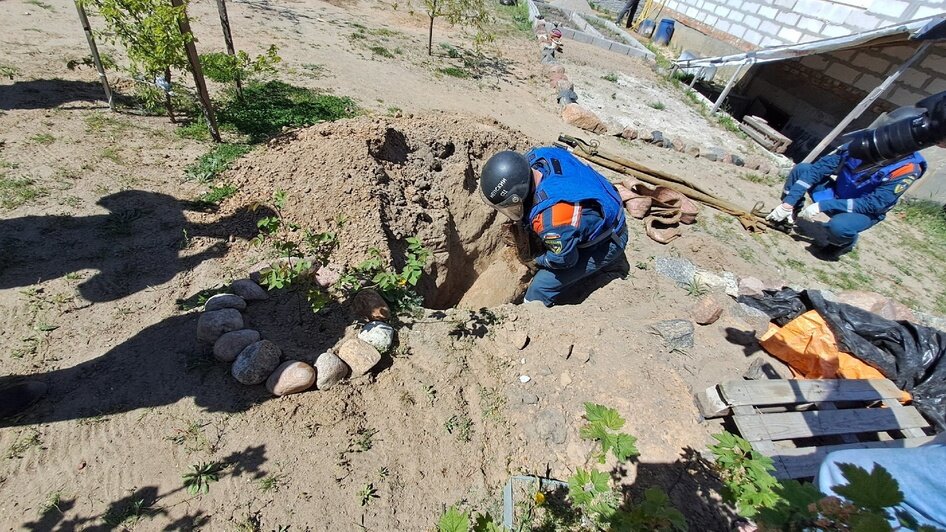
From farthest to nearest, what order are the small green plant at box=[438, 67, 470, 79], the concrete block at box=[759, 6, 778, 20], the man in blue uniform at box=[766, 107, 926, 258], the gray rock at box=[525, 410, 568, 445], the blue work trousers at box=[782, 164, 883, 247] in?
1. the concrete block at box=[759, 6, 778, 20]
2. the small green plant at box=[438, 67, 470, 79]
3. the blue work trousers at box=[782, 164, 883, 247]
4. the man in blue uniform at box=[766, 107, 926, 258]
5. the gray rock at box=[525, 410, 568, 445]

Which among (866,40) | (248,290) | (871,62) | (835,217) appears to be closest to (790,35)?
(871,62)

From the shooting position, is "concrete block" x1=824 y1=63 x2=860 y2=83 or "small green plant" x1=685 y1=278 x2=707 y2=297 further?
"concrete block" x1=824 y1=63 x2=860 y2=83

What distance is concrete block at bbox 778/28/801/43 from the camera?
33.9 feet

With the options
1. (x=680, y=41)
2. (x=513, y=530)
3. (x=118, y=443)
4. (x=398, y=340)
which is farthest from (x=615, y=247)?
(x=680, y=41)

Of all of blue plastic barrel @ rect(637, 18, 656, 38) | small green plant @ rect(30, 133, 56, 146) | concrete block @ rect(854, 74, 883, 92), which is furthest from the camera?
blue plastic barrel @ rect(637, 18, 656, 38)

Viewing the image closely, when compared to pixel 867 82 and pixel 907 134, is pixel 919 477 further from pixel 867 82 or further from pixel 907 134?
pixel 867 82

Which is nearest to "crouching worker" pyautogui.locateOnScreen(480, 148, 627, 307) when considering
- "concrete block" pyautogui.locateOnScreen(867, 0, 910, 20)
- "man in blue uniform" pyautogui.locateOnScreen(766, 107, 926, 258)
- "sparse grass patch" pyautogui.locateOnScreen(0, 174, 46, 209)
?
"man in blue uniform" pyautogui.locateOnScreen(766, 107, 926, 258)

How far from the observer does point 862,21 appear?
8797mm

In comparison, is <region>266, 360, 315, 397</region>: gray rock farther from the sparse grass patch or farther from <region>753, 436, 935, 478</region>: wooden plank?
<region>753, 436, 935, 478</region>: wooden plank

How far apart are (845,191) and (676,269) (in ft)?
10.7

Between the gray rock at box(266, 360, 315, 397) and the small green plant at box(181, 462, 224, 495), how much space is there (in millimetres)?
488

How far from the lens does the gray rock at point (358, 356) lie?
282 cm

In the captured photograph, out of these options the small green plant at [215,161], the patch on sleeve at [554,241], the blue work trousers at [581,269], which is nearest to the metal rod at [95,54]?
the small green plant at [215,161]

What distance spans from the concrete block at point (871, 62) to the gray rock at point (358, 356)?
11588 mm
